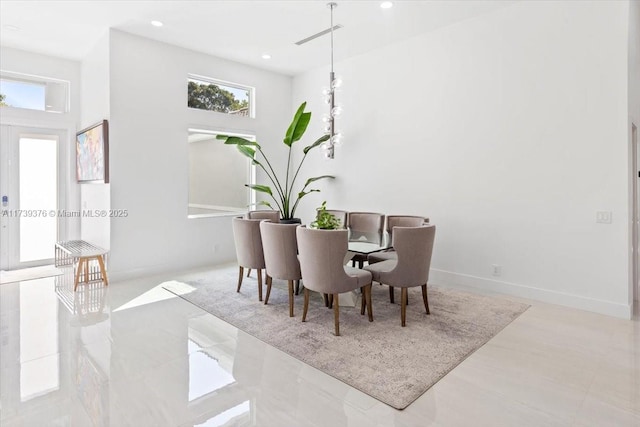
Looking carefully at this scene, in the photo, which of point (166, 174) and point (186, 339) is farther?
point (166, 174)

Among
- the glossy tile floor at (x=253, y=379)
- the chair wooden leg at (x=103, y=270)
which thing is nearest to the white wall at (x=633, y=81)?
the glossy tile floor at (x=253, y=379)

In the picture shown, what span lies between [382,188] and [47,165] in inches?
217

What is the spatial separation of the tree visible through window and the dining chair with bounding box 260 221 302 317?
321 centimetres

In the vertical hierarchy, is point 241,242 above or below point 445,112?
below

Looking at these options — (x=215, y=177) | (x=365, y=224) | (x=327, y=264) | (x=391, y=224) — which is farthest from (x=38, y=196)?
(x=391, y=224)

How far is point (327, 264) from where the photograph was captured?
3318mm

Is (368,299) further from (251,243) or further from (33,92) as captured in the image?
(33,92)

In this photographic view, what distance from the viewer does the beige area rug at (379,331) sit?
103 inches

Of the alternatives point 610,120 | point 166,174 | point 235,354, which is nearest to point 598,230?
point 610,120

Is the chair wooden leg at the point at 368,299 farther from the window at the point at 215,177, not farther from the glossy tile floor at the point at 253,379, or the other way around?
the window at the point at 215,177

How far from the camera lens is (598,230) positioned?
3.91 meters

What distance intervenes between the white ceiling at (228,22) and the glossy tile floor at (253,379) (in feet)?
11.8

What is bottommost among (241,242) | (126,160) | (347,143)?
(241,242)

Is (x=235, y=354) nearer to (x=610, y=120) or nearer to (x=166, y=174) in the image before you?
(x=166, y=174)
